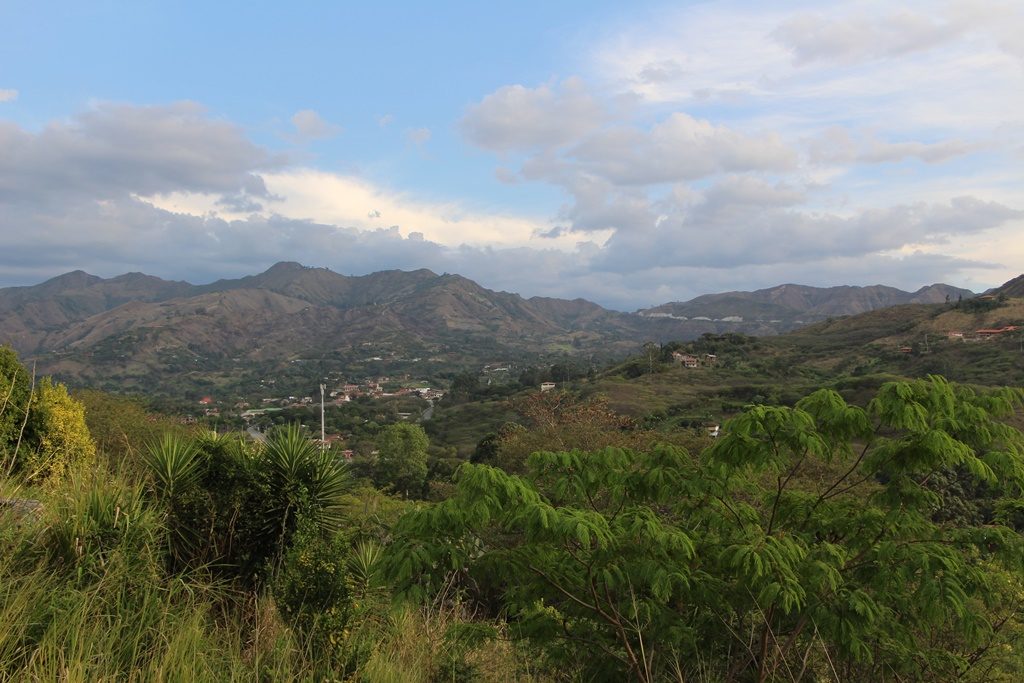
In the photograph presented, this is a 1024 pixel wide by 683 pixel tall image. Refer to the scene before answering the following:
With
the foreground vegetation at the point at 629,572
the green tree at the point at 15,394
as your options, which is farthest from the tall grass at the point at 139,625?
the green tree at the point at 15,394

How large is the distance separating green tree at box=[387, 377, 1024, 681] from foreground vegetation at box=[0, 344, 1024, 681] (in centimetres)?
2

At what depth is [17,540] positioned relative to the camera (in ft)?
14.7

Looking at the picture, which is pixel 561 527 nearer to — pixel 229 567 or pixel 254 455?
pixel 229 567

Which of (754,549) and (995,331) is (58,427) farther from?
(995,331)

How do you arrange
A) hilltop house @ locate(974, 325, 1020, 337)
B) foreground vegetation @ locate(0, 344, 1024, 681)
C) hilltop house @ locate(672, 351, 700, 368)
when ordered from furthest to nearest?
hilltop house @ locate(672, 351, 700, 368), hilltop house @ locate(974, 325, 1020, 337), foreground vegetation @ locate(0, 344, 1024, 681)

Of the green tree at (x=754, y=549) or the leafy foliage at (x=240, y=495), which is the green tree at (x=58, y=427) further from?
the green tree at (x=754, y=549)

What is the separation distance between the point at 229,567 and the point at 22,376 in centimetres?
720

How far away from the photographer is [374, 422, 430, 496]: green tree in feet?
117

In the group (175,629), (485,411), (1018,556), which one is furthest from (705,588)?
(485,411)

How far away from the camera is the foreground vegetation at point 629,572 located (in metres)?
3.69

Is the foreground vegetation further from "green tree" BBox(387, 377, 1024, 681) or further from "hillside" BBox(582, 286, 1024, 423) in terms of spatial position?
"hillside" BBox(582, 286, 1024, 423)

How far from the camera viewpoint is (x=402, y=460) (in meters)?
39.8

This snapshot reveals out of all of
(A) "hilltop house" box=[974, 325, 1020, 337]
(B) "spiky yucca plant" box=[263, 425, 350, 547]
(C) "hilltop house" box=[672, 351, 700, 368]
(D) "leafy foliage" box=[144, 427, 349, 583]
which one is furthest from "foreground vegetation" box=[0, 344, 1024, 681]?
(C) "hilltop house" box=[672, 351, 700, 368]

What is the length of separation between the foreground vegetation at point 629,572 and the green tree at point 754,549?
2cm
